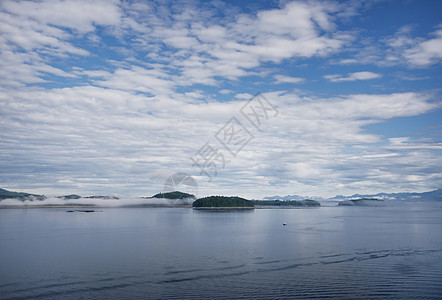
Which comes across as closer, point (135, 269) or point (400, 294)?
point (400, 294)

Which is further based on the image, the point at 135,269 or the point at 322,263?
the point at 322,263

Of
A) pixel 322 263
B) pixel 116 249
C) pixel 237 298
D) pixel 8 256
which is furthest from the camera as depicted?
pixel 116 249

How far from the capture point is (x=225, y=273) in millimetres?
34094

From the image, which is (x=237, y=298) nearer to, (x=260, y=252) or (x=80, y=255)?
(x=260, y=252)

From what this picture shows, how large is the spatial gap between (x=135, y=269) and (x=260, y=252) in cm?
1818

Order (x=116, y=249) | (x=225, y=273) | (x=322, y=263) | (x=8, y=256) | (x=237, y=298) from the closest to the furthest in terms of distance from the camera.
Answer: (x=237, y=298) → (x=225, y=273) → (x=322, y=263) → (x=8, y=256) → (x=116, y=249)

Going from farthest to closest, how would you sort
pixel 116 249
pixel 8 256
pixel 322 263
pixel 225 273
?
1. pixel 116 249
2. pixel 8 256
3. pixel 322 263
4. pixel 225 273

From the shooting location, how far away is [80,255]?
44.6 meters

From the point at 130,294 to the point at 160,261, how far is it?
12842 mm


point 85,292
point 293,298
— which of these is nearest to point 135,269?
point 85,292

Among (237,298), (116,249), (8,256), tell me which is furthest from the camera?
(116,249)

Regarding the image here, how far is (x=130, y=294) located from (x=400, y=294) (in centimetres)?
2184

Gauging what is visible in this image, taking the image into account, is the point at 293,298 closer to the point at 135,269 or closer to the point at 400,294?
the point at 400,294

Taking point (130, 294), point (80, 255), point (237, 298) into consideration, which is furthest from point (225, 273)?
point (80, 255)
